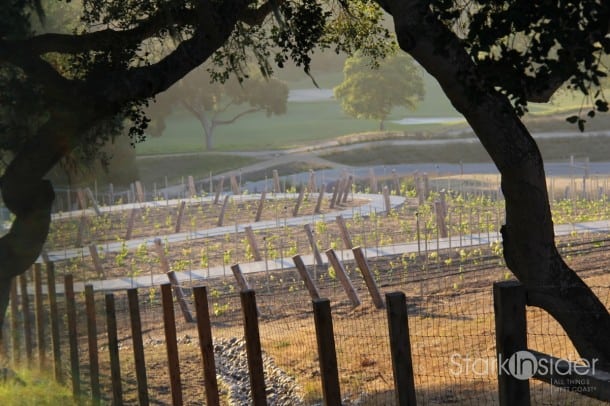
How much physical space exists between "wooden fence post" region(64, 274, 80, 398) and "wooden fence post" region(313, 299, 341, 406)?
195 inches

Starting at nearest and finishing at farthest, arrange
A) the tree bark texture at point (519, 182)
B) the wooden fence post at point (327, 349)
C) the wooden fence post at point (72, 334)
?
the wooden fence post at point (327, 349)
the tree bark texture at point (519, 182)
the wooden fence post at point (72, 334)

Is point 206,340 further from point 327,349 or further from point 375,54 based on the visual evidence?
point 375,54

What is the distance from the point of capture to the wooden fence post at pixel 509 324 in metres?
5.62

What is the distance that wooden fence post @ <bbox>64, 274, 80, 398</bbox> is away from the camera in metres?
11.0

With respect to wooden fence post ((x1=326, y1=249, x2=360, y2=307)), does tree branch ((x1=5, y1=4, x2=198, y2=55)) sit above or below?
above

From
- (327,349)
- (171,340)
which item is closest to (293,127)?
(171,340)

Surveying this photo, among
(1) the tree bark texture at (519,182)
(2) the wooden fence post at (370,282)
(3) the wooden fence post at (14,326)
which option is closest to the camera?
(1) the tree bark texture at (519,182)

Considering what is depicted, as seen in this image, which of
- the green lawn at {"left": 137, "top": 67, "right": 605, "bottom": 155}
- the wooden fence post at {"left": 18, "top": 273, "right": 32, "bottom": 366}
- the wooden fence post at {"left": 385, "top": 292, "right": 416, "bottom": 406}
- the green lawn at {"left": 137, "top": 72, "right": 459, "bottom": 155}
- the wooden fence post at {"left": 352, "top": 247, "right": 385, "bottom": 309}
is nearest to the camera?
the wooden fence post at {"left": 385, "top": 292, "right": 416, "bottom": 406}

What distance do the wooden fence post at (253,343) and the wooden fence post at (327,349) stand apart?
917 millimetres

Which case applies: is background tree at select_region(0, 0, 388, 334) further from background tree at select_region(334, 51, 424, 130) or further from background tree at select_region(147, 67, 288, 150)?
background tree at select_region(334, 51, 424, 130)

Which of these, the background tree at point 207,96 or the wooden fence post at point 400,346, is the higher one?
the background tree at point 207,96

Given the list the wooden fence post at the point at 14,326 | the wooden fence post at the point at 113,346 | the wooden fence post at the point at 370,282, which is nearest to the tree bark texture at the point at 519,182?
the wooden fence post at the point at 113,346

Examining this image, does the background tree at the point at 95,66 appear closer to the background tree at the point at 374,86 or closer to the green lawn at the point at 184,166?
the green lawn at the point at 184,166

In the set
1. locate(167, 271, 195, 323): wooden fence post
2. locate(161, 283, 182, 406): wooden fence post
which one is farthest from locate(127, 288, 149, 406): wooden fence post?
locate(167, 271, 195, 323): wooden fence post
